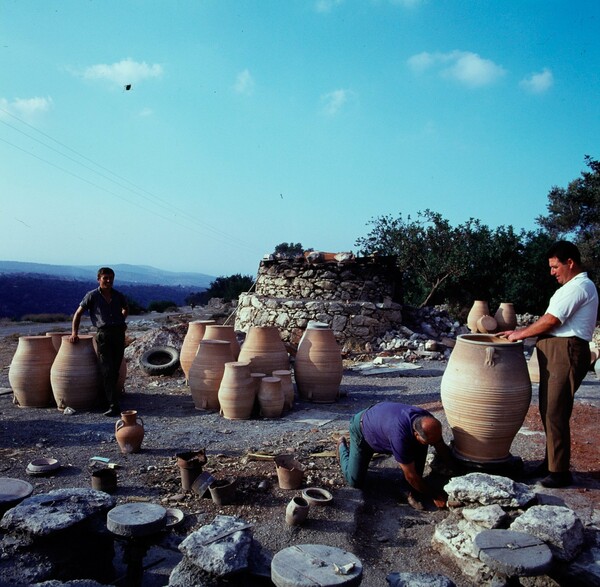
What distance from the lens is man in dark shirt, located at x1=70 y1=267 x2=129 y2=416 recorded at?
6078mm

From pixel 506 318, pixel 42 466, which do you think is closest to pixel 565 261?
pixel 42 466

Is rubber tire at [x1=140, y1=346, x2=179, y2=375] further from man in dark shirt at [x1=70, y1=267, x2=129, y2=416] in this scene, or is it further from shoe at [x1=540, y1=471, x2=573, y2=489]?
shoe at [x1=540, y1=471, x2=573, y2=489]

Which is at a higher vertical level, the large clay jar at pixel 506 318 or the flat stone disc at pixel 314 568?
the large clay jar at pixel 506 318

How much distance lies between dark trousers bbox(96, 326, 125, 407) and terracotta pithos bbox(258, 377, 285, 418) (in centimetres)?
176

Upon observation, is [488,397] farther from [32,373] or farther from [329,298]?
[329,298]

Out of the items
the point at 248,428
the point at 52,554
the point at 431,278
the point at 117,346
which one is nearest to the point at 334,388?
the point at 248,428

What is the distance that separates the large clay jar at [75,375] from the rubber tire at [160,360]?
207 cm

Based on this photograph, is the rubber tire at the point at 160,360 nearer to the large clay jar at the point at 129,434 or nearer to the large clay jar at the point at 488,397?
the large clay jar at the point at 129,434

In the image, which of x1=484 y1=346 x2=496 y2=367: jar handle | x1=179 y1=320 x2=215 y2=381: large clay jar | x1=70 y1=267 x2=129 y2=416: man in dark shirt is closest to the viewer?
x1=484 y1=346 x2=496 y2=367: jar handle

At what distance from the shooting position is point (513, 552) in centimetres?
260

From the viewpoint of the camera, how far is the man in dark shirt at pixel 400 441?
A: 3.44 meters

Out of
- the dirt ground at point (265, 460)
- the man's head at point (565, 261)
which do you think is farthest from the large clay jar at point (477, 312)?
the man's head at point (565, 261)

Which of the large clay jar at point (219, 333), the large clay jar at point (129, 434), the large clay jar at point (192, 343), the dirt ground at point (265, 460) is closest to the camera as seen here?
the dirt ground at point (265, 460)

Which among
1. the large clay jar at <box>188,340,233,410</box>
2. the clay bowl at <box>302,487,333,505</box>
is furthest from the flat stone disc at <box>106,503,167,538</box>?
the large clay jar at <box>188,340,233,410</box>
